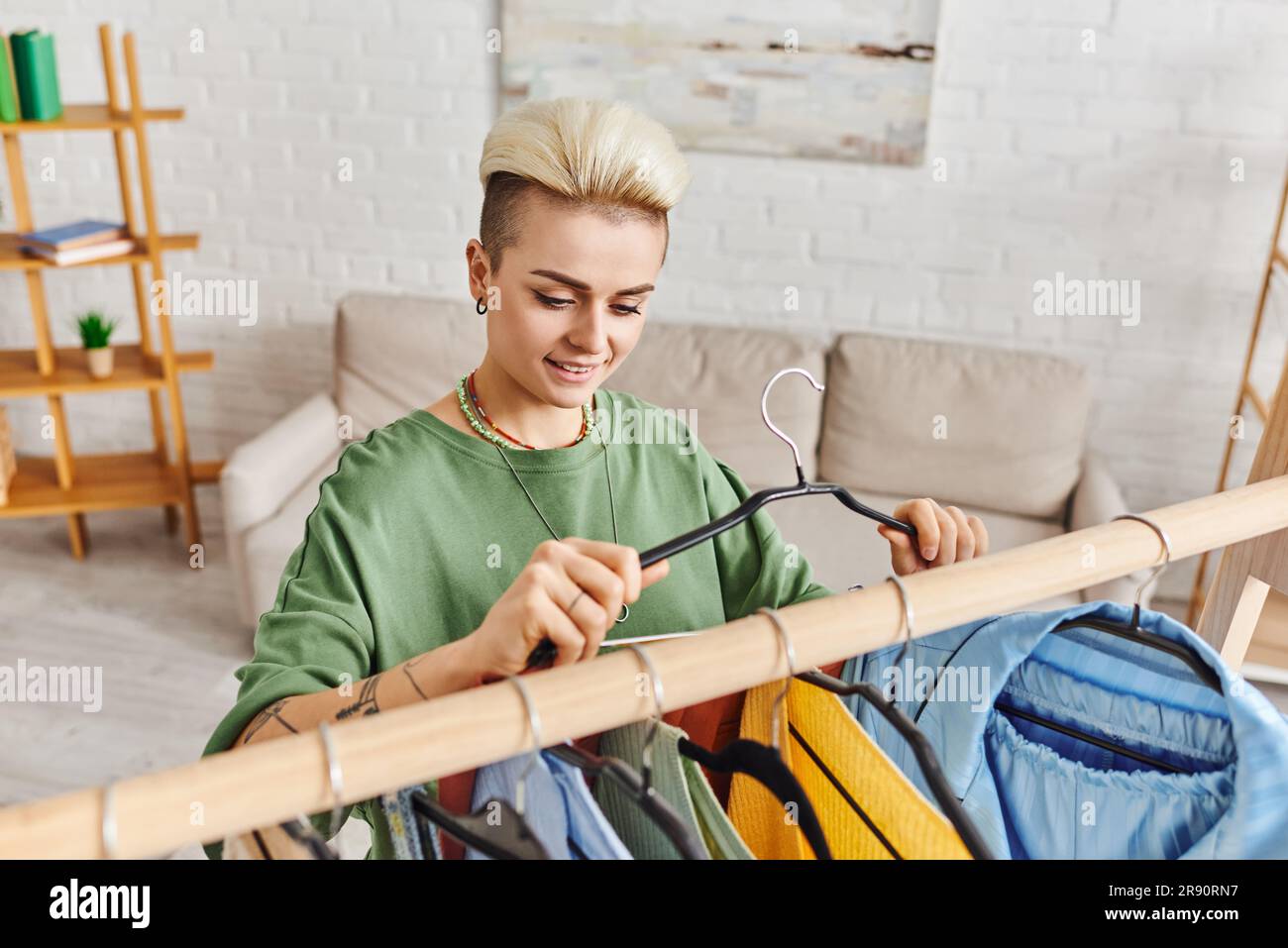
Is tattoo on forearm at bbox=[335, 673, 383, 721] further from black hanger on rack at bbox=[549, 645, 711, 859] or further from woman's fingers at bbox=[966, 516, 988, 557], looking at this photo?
woman's fingers at bbox=[966, 516, 988, 557]

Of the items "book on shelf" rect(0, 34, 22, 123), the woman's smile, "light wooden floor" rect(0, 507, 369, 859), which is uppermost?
"book on shelf" rect(0, 34, 22, 123)

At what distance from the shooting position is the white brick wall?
9.98 feet

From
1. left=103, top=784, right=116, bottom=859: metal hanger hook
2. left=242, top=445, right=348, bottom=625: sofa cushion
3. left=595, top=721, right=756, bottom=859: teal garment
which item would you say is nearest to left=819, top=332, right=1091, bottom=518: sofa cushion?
left=242, top=445, right=348, bottom=625: sofa cushion

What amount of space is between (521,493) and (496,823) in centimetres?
47

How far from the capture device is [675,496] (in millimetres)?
1304

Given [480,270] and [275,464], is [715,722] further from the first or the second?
[275,464]

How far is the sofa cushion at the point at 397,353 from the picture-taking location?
3.26 meters

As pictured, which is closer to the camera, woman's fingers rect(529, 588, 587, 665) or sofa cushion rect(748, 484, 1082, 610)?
woman's fingers rect(529, 588, 587, 665)

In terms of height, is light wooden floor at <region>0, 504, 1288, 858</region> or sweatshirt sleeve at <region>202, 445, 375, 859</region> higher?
sweatshirt sleeve at <region>202, 445, 375, 859</region>

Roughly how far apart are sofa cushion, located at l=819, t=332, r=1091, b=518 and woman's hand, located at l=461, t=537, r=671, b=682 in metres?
2.40

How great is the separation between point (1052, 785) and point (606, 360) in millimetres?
575

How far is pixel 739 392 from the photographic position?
311cm

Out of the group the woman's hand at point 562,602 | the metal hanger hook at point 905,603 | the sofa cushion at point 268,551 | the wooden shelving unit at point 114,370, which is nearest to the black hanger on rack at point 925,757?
the metal hanger hook at point 905,603

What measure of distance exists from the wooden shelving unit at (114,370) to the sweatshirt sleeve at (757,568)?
243 cm
